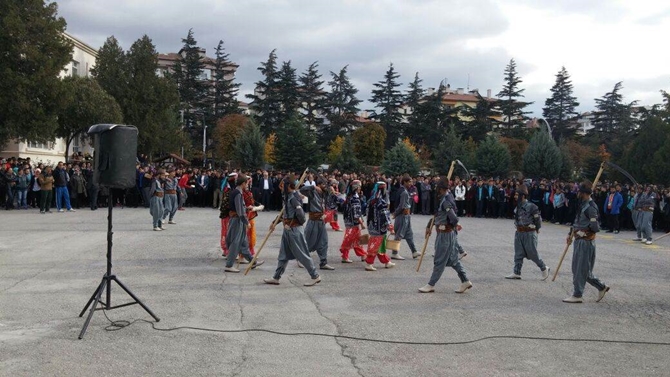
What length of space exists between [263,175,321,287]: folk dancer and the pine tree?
62.8m

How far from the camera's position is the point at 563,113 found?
83250 mm

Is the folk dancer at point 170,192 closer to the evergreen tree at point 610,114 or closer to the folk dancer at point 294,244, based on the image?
the folk dancer at point 294,244

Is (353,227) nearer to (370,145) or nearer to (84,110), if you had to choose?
(84,110)

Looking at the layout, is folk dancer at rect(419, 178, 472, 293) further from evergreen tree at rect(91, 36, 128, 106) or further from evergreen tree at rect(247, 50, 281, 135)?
evergreen tree at rect(247, 50, 281, 135)

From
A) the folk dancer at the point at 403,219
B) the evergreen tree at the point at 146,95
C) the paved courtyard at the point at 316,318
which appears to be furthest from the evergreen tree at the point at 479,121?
the folk dancer at the point at 403,219

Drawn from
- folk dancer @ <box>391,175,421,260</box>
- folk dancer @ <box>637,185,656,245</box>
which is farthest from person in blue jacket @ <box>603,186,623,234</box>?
folk dancer @ <box>391,175,421,260</box>

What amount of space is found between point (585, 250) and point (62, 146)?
46494mm

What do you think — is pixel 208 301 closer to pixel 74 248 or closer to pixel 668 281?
pixel 74 248

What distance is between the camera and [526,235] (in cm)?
1181

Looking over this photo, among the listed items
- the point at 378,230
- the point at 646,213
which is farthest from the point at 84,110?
Answer: the point at 646,213

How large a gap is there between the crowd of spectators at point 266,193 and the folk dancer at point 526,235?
35.2 feet

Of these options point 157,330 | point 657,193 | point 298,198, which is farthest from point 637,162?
point 157,330

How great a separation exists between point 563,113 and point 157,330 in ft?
274

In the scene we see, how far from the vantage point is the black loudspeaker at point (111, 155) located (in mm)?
7293
